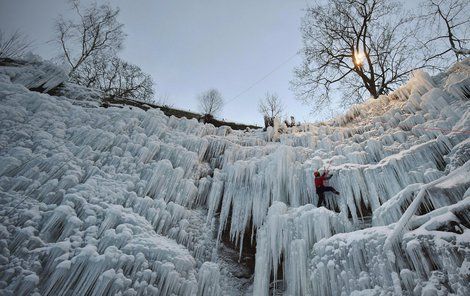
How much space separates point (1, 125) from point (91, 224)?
10.8 feet

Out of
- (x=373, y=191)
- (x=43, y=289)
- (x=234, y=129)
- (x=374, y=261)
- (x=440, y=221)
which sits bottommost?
(x=43, y=289)

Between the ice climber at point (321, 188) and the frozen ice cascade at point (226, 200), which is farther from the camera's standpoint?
the ice climber at point (321, 188)

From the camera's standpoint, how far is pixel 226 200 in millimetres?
6703

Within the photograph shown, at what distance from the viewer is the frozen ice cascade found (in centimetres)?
404

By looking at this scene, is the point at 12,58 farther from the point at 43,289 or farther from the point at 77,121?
the point at 43,289

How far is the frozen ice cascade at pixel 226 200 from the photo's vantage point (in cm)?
404

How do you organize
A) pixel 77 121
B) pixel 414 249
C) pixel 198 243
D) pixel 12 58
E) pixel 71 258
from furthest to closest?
pixel 12 58, pixel 77 121, pixel 198 243, pixel 71 258, pixel 414 249

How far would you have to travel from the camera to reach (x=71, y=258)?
4.35 m

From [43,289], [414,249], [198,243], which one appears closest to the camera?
[414,249]

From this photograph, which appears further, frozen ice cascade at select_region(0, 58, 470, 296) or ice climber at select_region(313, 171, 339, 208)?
ice climber at select_region(313, 171, 339, 208)

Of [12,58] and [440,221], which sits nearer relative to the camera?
[440,221]

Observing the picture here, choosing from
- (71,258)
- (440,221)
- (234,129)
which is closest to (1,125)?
(71,258)

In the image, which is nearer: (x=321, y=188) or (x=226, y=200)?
(x=321, y=188)

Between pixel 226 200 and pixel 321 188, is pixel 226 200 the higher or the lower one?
the lower one
